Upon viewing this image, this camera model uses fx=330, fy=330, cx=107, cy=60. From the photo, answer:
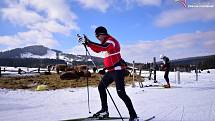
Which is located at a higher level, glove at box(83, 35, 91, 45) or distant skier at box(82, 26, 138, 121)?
glove at box(83, 35, 91, 45)

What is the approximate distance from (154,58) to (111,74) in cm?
1746

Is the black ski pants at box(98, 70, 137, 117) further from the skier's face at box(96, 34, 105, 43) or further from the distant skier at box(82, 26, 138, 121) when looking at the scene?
the skier's face at box(96, 34, 105, 43)

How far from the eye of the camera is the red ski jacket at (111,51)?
6.29 m

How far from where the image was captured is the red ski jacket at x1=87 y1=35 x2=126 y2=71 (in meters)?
6.29

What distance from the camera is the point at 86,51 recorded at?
7.35 m

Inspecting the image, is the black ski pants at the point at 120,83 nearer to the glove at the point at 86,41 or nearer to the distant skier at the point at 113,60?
the distant skier at the point at 113,60

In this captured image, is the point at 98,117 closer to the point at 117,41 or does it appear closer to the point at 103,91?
the point at 103,91

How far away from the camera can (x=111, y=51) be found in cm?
639

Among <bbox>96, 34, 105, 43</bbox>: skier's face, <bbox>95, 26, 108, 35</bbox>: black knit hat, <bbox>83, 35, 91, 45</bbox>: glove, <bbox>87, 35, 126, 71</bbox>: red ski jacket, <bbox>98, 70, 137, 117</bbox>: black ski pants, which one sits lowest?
<bbox>98, 70, 137, 117</bbox>: black ski pants

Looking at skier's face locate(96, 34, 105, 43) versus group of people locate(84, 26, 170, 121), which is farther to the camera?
skier's face locate(96, 34, 105, 43)

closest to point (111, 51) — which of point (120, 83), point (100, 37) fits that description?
point (100, 37)

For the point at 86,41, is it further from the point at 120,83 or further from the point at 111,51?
the point at 120,83

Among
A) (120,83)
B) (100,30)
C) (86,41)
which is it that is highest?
(100,30)

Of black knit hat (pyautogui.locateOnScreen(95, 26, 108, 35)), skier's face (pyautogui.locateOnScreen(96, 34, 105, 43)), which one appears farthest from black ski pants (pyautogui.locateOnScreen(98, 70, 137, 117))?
black knit hat (pyautogui.locateOnScreen(95, 26, 108, 35))
